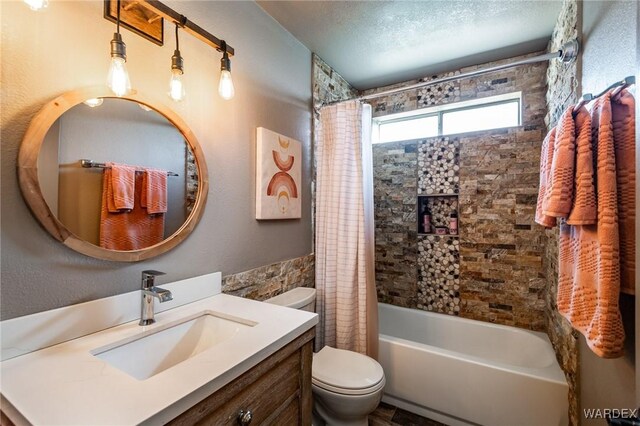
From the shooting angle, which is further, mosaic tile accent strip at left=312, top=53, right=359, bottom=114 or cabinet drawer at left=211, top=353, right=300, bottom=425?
mosaic tile accent strip at left=312, top=53, right=359, bottom=114

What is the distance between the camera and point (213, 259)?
1420mm

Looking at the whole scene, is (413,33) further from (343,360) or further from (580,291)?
(343,360)

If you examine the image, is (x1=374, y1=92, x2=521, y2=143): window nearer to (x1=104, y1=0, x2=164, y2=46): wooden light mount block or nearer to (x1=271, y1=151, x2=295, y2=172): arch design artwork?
(x1=271, y1=151, x2=295, y2=172): arch design artwork

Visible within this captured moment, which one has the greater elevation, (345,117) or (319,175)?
(345,117)

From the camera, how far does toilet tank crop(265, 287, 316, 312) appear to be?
5.59 ft

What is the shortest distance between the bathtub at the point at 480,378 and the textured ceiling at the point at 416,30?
2235mm

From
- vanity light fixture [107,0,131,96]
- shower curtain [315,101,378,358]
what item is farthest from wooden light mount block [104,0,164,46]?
shower curtain [315,101,378,358]

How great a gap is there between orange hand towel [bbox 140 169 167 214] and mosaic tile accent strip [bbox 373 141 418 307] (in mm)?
2023

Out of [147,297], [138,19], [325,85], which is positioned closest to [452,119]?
[325,85]

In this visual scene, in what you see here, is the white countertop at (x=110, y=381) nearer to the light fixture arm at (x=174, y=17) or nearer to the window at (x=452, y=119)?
the light fixture arm at (x=174, y=17)

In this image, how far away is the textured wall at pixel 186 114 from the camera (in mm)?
833

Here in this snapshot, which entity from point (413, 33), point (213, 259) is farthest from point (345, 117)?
point (213, 259)

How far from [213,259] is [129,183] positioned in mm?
537

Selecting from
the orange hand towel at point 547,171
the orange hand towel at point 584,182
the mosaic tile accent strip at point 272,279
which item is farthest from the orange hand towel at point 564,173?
the mosaic tile accent strip at point 272,279
